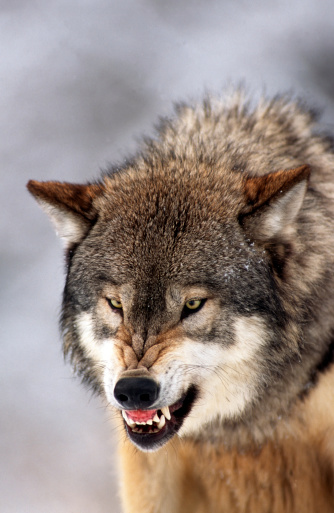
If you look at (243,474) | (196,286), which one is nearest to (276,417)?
(243,474)

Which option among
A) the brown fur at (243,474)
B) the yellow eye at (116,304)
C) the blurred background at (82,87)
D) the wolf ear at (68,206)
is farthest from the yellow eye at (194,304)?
the blurred background at (82,87)

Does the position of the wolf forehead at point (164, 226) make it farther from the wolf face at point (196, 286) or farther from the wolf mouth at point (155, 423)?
the wolf mouth at point (155, 423)

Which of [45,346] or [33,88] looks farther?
[33,88]

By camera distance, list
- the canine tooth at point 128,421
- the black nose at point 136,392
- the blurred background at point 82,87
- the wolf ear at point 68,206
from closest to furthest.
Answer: the black nose at point 136,392 → the canine tooth at point 128,421 → the wolf ear at point 68,206 → the blurred background at point 82,87

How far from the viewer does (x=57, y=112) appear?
662cm

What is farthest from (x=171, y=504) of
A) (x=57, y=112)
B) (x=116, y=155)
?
(x=57, y=112)

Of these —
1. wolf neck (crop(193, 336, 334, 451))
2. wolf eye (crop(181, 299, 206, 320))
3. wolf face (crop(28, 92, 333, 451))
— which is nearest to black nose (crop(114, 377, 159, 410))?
wolf face (crop(28, 92, 333, 451))

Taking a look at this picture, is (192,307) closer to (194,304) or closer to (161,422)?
(194,304)

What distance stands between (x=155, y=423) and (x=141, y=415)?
7cm

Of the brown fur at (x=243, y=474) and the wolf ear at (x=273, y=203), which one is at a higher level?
the wolf ear at (x=273, y=203)

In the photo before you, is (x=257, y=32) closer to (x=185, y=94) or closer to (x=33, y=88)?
(x=185, y=94)

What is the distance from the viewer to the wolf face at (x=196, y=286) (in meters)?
2.29

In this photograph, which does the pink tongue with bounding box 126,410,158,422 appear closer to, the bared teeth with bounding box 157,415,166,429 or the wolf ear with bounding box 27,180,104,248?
the bared teeth with bounding box 157,415,166,429

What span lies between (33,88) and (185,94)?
5.74ft
